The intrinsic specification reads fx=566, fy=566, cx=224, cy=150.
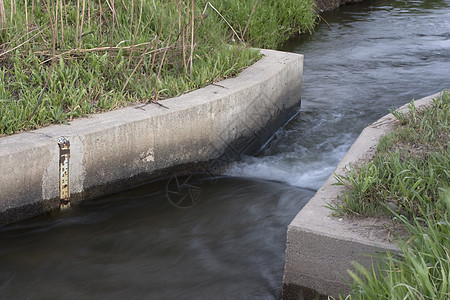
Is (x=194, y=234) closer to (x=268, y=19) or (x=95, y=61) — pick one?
(x=95, y=61)

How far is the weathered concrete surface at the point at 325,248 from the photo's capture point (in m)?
2.60

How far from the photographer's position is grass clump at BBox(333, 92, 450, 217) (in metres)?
2.76

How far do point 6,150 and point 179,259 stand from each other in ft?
4.10

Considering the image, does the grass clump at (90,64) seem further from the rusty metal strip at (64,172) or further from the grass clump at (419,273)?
the grass clump at (419,273)

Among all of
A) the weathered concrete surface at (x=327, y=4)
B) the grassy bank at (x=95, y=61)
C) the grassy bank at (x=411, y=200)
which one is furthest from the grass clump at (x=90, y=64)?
the weathered concrete surface at (x=327, y=4)

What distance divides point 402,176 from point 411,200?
0.19 m

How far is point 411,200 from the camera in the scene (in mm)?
2717

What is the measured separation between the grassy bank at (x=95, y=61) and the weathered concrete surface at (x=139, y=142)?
0.49 feet

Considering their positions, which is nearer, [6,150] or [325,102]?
[6,150]

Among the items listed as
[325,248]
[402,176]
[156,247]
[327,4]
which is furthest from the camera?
[327,4]

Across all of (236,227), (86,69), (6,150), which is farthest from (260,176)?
(6,150)

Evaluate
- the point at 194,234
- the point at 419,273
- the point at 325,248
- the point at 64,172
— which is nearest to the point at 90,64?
the point at 64,172

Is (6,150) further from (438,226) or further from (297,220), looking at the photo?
(438,226)

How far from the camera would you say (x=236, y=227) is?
3.80 metres
